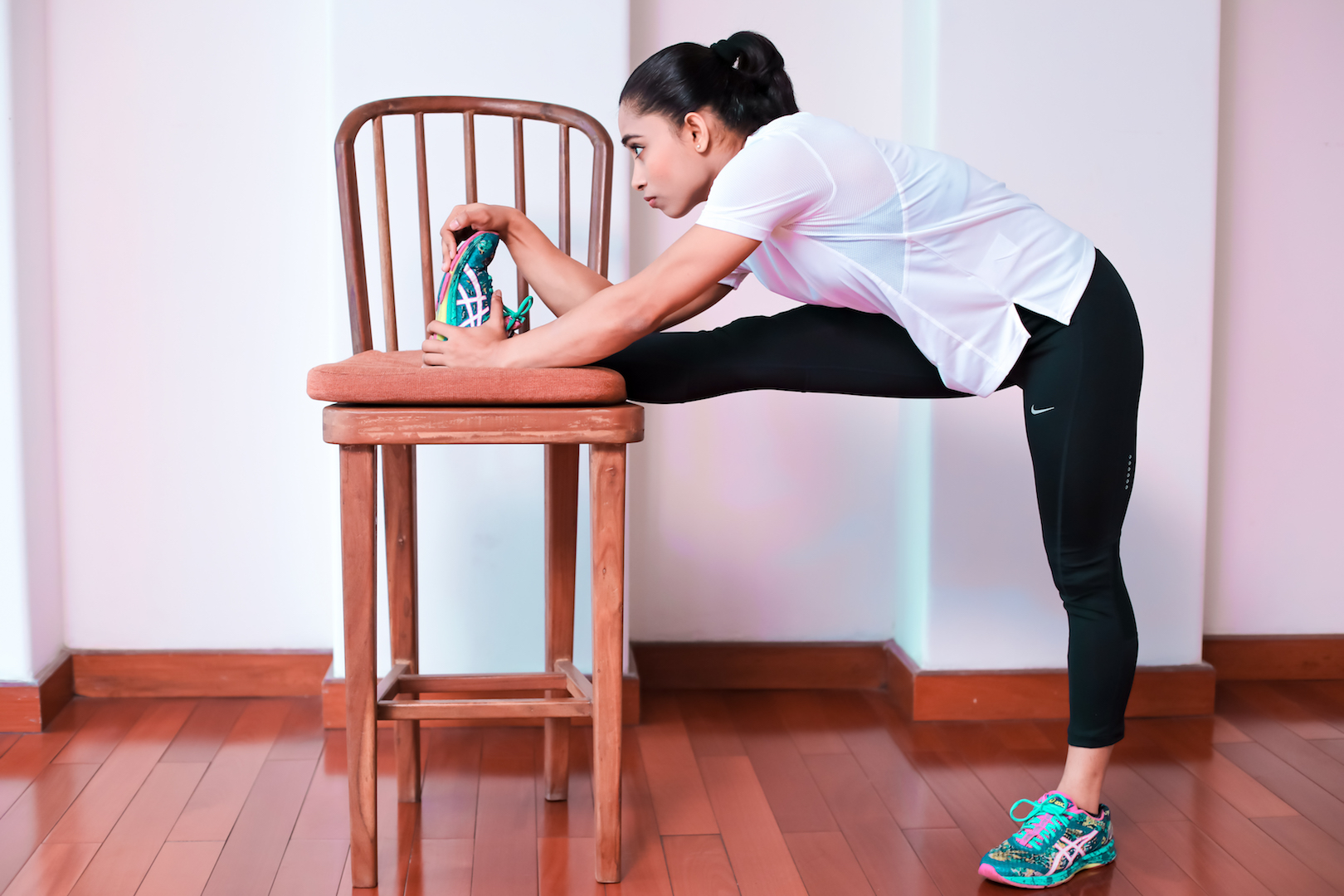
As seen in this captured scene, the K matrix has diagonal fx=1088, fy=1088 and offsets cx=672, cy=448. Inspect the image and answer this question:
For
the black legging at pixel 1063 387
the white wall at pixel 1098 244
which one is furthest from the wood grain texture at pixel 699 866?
the white wall at pixel 1098 244

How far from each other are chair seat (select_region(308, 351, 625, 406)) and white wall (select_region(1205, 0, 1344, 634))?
4.80 ft

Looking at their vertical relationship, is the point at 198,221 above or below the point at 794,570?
above

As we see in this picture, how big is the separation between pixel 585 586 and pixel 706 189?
0.80 metres

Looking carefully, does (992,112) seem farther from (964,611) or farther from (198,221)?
(198,221)

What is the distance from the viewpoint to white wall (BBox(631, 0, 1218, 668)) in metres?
1.85

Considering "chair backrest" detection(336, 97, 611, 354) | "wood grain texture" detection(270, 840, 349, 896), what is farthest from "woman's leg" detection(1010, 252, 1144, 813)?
"wood grain texture" detection(270, 840, 349, 896)

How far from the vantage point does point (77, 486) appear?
194 cm

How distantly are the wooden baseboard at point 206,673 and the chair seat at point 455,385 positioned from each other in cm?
94

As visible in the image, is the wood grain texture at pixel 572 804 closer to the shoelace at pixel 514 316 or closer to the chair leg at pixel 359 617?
the chair leg at pixel 359 617

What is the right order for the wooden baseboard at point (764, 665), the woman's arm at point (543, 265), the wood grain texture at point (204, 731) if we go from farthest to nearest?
the wooden baseboard at point (764, 665) < the wood grain texture at point (204, 731) < the woman's arm at point (543, 265)

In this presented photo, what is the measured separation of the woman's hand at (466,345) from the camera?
120 cm

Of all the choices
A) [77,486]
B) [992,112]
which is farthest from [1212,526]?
[77,486]

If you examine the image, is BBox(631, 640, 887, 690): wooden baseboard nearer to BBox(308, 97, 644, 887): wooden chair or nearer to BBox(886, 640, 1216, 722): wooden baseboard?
BBox(886, 640, 1216, 722): wooden baseboard

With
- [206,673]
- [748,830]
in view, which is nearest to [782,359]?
[748,830]
